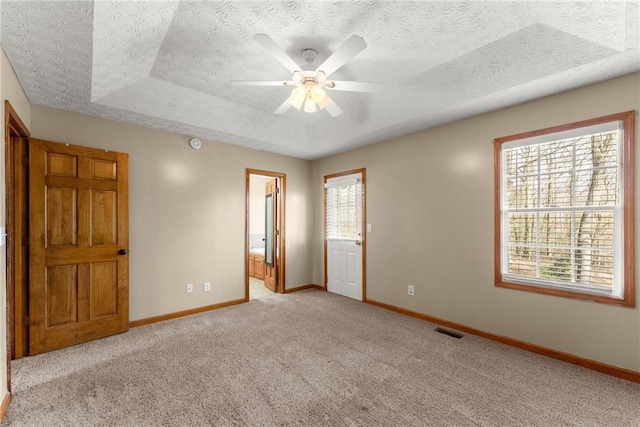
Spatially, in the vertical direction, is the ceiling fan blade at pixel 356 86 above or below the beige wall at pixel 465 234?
above

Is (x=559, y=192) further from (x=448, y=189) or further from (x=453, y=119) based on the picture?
(x=453, y=119)

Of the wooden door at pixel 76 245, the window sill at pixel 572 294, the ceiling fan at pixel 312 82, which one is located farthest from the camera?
the wooden door at pixel 76 245

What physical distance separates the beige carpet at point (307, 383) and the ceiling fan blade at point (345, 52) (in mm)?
2442

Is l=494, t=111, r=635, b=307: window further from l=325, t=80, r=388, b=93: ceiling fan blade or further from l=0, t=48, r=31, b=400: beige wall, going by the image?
l=0, t=48, r=31, b=400: beige wall

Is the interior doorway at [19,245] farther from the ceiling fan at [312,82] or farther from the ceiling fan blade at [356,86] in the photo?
the ceiling fan blade at [356,86]

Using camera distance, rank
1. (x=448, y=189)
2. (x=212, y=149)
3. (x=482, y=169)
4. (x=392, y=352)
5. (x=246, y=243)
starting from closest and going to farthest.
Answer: (x=392, y=352) < (x=482, y=169) < (x=448, y=189) < (x=212, y=149) < (x=246, y=243)

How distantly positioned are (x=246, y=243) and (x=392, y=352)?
109 inches

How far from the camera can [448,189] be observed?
11.7 feet

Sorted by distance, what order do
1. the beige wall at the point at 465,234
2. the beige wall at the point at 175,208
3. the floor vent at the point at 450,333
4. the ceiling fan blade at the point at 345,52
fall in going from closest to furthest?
the ceiling fan blade at the point at 345,52
the beige wall at the point at 465,234
the floor vent at the point at 450,333
the beige wall at the point at 175,208

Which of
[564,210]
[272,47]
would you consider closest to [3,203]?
[272,47]

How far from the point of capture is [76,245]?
3004 millimetres

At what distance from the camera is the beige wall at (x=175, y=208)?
342 cm

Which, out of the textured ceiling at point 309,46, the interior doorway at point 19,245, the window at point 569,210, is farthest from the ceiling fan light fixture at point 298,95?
the interior doorway at point 19,245

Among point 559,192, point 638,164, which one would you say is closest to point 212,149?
point 559,192
